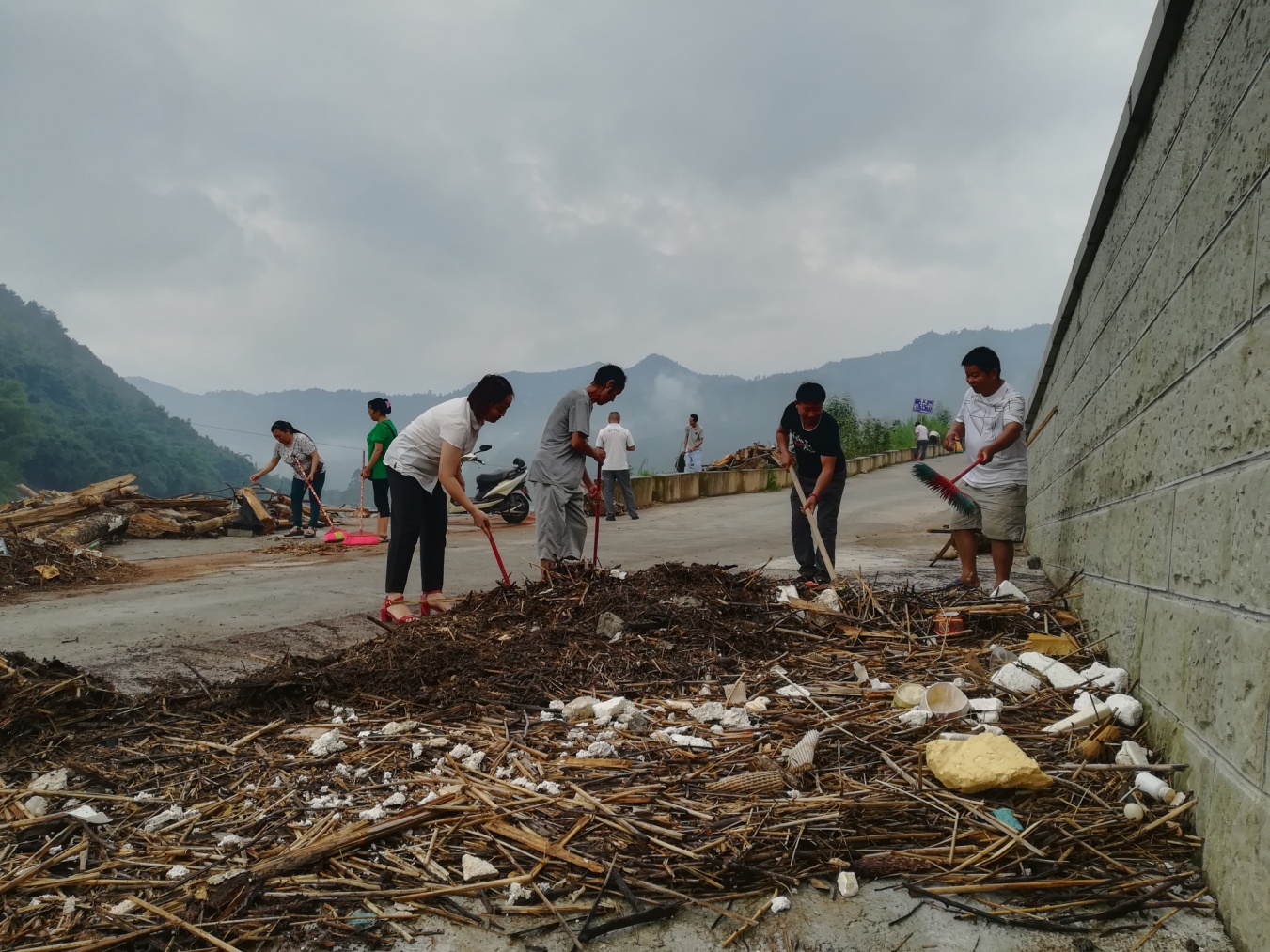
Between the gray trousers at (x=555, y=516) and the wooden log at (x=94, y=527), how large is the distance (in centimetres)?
721

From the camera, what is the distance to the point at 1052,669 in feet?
10.3

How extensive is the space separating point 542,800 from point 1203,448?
2.20 meters

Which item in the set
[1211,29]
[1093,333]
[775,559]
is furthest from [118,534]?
[1211,29]

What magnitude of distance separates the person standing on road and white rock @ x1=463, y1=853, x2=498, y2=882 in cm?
349

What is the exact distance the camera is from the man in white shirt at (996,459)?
536cm

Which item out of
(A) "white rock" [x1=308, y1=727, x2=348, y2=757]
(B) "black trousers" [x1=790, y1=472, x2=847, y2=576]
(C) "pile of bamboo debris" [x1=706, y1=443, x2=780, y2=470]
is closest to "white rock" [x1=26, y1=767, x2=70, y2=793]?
(A) "white rock" [x1=308, y1=727, x2=348, y2=757]

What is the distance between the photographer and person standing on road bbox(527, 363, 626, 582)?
5645 millimetres

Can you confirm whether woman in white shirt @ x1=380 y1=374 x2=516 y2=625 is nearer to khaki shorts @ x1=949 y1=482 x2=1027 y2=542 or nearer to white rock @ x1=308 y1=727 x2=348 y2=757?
white rock @ x1=308 y1=727 x2=348 y2=757

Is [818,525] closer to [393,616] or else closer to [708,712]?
[393,616]

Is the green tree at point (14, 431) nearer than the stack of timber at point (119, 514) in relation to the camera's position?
No

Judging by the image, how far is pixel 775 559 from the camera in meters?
8.85

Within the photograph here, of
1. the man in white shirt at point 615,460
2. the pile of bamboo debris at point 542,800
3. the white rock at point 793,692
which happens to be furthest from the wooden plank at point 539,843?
the man in white shirt at point 615,460

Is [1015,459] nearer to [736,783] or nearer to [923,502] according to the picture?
[736,783]

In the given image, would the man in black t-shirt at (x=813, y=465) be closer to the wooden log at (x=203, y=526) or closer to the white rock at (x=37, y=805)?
the white rock at (x=37, y=805)
